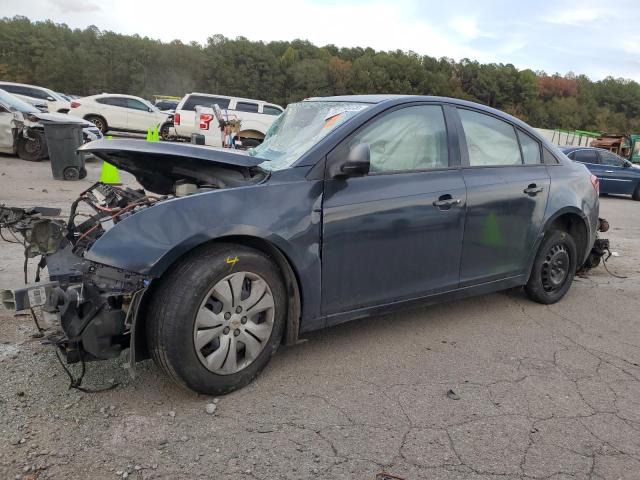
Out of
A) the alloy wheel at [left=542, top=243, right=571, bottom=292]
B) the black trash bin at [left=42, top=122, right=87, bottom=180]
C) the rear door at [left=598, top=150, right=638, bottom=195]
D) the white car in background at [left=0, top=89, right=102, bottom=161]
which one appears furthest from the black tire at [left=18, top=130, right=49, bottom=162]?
the rear door at [left=598, top=150, right=638, bottom=195]

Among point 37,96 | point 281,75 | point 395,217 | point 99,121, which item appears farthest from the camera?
point 281,75

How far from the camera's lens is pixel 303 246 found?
3064 mm

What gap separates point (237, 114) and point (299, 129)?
51.7 ft

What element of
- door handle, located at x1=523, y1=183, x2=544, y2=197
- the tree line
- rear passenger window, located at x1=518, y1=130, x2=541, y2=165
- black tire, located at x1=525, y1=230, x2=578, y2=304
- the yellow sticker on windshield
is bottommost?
black tire, located at x1=525, y1=230, x2=578, y2=304

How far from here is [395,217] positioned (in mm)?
3385

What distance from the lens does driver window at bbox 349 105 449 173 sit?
11.3 feet

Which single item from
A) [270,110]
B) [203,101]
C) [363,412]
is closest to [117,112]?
[203,101]

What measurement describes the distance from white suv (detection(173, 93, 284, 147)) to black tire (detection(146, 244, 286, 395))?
1621 cm

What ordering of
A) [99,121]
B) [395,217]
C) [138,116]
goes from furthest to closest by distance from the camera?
[138,116] → [99,121] → [395,217]

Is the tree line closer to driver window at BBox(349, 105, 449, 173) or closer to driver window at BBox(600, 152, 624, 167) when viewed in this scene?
driver window at BBox(600, 152, 624, 167)

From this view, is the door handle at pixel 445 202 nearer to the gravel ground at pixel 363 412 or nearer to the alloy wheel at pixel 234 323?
the gravel ground at pixel 363 412

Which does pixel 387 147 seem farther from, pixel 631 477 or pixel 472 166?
pixel 631 477

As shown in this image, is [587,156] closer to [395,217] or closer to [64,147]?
[64,147]

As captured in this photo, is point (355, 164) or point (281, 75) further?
point (281, 75)
